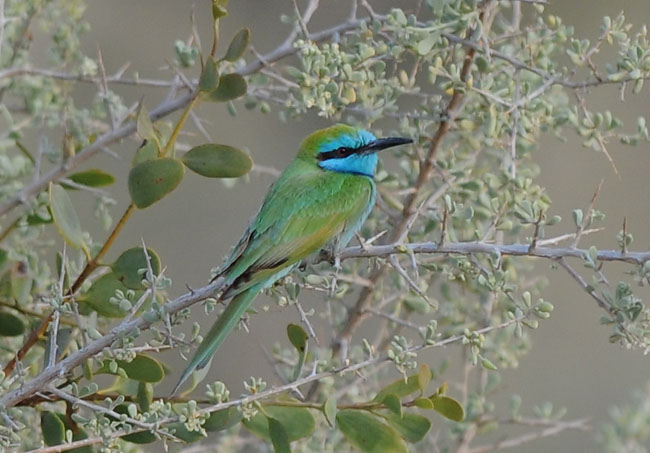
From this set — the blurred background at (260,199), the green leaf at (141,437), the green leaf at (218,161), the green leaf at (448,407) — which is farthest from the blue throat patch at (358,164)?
the blurred background at (260,199)

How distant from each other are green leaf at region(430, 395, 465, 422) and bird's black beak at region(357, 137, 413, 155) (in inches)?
23.1

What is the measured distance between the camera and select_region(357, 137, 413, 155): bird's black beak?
2.05m

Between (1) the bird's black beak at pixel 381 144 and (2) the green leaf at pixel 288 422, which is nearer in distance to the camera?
(2) the green leaf at pixel 288 422

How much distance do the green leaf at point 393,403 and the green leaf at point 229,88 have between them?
483 millimetres

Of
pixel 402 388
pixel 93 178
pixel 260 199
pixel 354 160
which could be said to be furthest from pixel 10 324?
pixel 260 199

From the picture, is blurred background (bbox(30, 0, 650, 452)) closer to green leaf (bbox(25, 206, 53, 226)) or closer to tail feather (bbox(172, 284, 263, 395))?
green leaf (bbox(25, 206, 53, 226))

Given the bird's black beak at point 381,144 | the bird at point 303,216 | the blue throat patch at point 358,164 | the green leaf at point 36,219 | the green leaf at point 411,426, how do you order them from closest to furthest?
the green leaf at point 411,426 < the bird at point 303,216 < the green leaf at point 36,219 < the bird's black beak at point 381,144 < the blue throat patch at point 358,164

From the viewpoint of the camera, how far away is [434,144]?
2.05 meters

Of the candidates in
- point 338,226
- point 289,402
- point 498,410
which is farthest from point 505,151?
point 498,410

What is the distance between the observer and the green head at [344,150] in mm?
2209

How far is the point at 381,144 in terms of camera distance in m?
2.15

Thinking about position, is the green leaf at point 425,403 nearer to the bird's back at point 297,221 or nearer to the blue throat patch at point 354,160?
the bird's back at point 297,221

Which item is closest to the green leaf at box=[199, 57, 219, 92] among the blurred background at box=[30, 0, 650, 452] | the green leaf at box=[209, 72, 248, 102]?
the green leaf at box=[209, 72, 248, 102]

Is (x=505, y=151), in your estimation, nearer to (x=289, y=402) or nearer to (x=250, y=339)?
(x=289, y=402)
